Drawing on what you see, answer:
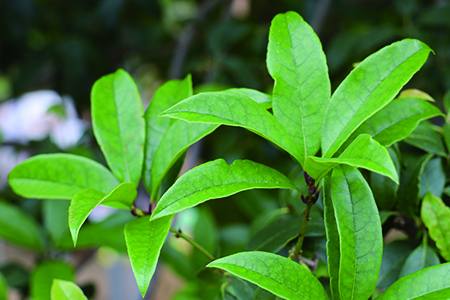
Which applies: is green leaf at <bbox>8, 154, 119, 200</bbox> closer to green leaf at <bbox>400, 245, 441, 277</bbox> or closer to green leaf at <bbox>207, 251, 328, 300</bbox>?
green leaf at <bbox>207, 251, 328, 300</bbox>

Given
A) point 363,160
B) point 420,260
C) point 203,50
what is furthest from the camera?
point 203,50

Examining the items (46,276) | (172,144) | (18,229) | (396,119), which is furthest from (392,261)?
(18,229)

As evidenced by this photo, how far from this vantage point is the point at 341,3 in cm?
108

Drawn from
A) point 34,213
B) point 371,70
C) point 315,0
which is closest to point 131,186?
point 371,70

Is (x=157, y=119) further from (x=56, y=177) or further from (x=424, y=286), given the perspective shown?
(x=424, y=286)

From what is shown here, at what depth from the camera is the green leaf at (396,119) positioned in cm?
31

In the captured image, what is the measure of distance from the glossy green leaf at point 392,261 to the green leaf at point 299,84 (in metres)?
0.16

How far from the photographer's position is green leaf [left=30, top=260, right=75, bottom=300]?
1.74 ft

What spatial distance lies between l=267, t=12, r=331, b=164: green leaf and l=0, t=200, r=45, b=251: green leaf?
542mm

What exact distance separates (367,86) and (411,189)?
135 millimetres

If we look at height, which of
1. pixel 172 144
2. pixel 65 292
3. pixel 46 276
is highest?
pixel 172 144

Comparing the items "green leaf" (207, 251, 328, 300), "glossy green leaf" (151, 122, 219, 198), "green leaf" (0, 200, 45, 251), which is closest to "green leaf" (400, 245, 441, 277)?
"green leaf" (207, 251, 328, 300)

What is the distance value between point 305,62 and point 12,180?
0.29 meters

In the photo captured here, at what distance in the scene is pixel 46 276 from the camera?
1.81ft
